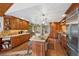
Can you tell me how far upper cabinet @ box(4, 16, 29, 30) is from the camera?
2877 mm

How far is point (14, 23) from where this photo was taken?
114 inches

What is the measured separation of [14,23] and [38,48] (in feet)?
1.80

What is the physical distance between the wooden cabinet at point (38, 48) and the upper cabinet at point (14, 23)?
298mm

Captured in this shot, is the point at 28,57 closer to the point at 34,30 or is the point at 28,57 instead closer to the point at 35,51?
the point at 35,51

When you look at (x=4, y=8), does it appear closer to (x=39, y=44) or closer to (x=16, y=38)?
(x=16, y=38)

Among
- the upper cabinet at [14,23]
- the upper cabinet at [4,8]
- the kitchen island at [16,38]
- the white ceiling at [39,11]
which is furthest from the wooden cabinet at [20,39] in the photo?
the upper cabinet at [4,8]

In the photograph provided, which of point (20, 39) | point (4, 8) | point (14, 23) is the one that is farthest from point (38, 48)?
point (4, 8)

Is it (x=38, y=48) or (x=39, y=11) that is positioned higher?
(x=39, y=11)

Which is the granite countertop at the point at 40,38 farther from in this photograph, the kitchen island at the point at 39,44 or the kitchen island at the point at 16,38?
the kitchen island at the point at 16,38

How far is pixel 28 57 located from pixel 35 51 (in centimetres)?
16

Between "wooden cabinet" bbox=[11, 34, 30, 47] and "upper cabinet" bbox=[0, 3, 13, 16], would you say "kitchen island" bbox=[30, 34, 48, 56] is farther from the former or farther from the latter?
"upper cabinet" bbox=[0, 3, 13, 16]

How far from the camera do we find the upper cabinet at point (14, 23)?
2877 millimetres

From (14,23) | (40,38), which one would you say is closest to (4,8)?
(14,23)

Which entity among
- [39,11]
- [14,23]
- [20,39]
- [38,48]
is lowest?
[38,48]
